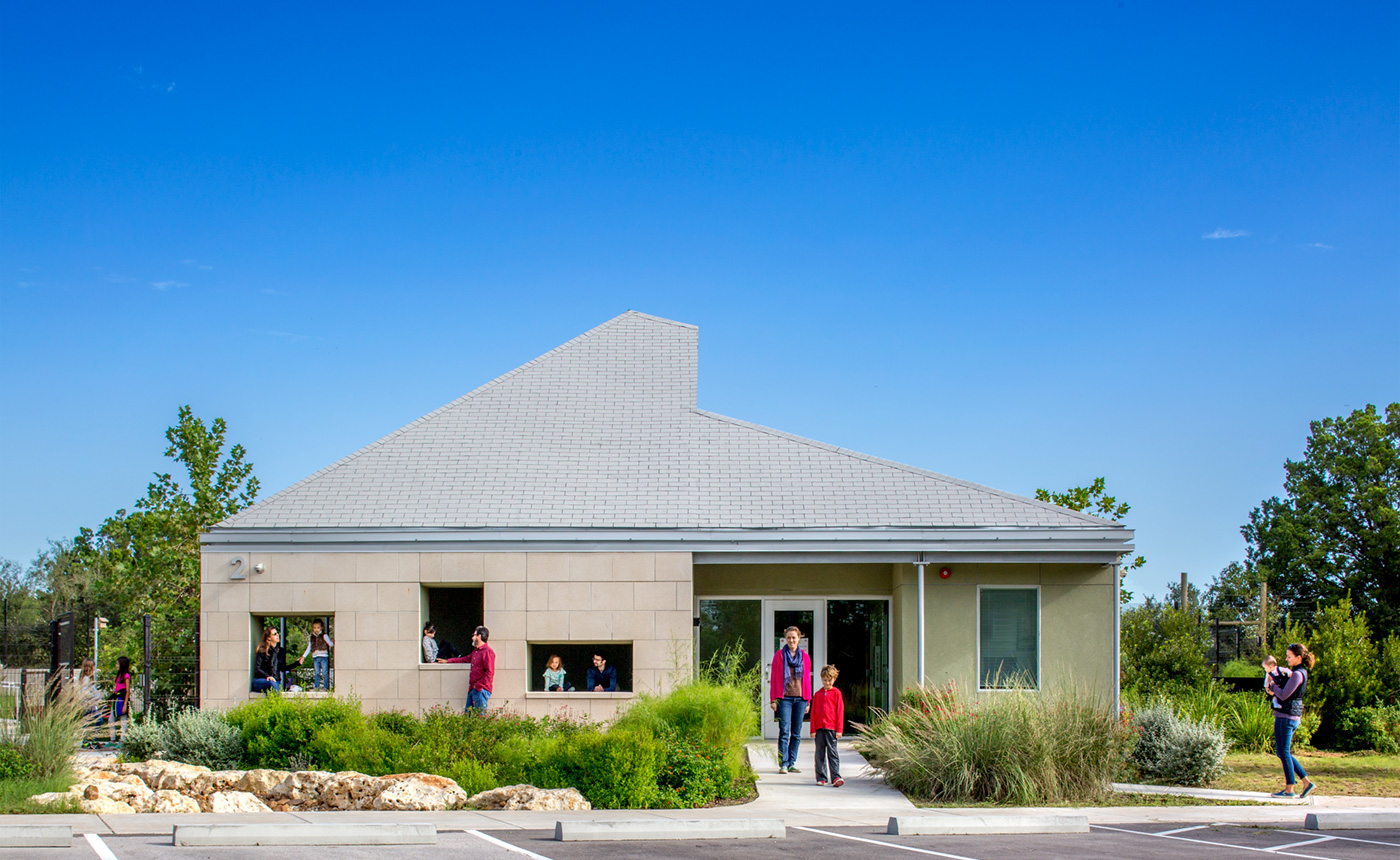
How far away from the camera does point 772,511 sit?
18.5 m

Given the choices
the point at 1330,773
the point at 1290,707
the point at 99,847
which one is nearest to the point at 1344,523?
the point at 1330,773

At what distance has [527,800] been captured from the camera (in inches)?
476

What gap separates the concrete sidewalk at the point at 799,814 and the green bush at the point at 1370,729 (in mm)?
6232

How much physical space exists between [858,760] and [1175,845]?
6238mm

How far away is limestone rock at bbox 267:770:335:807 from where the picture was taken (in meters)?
12.5

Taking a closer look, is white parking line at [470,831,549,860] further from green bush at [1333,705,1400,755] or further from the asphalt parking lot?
green bush at [1333,705,1400,755]

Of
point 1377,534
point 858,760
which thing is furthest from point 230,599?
point 1377,534

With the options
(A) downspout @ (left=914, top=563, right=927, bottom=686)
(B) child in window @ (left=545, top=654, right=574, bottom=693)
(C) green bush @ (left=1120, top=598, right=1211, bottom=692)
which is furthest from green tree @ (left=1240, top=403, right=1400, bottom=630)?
(B) child in window @ (left=545, top=654, right=574, bottom=693)

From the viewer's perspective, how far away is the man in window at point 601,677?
17.9 metres

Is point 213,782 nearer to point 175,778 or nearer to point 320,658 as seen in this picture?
point 175,778

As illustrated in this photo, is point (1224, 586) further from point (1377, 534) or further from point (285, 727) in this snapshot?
A: point (285, 727)

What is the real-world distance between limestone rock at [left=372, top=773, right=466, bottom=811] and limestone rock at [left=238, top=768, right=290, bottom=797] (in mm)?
1306

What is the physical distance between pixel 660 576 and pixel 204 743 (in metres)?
6.33

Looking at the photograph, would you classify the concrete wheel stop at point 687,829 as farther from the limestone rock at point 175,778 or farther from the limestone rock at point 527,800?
the limestone rock at point 175,778
